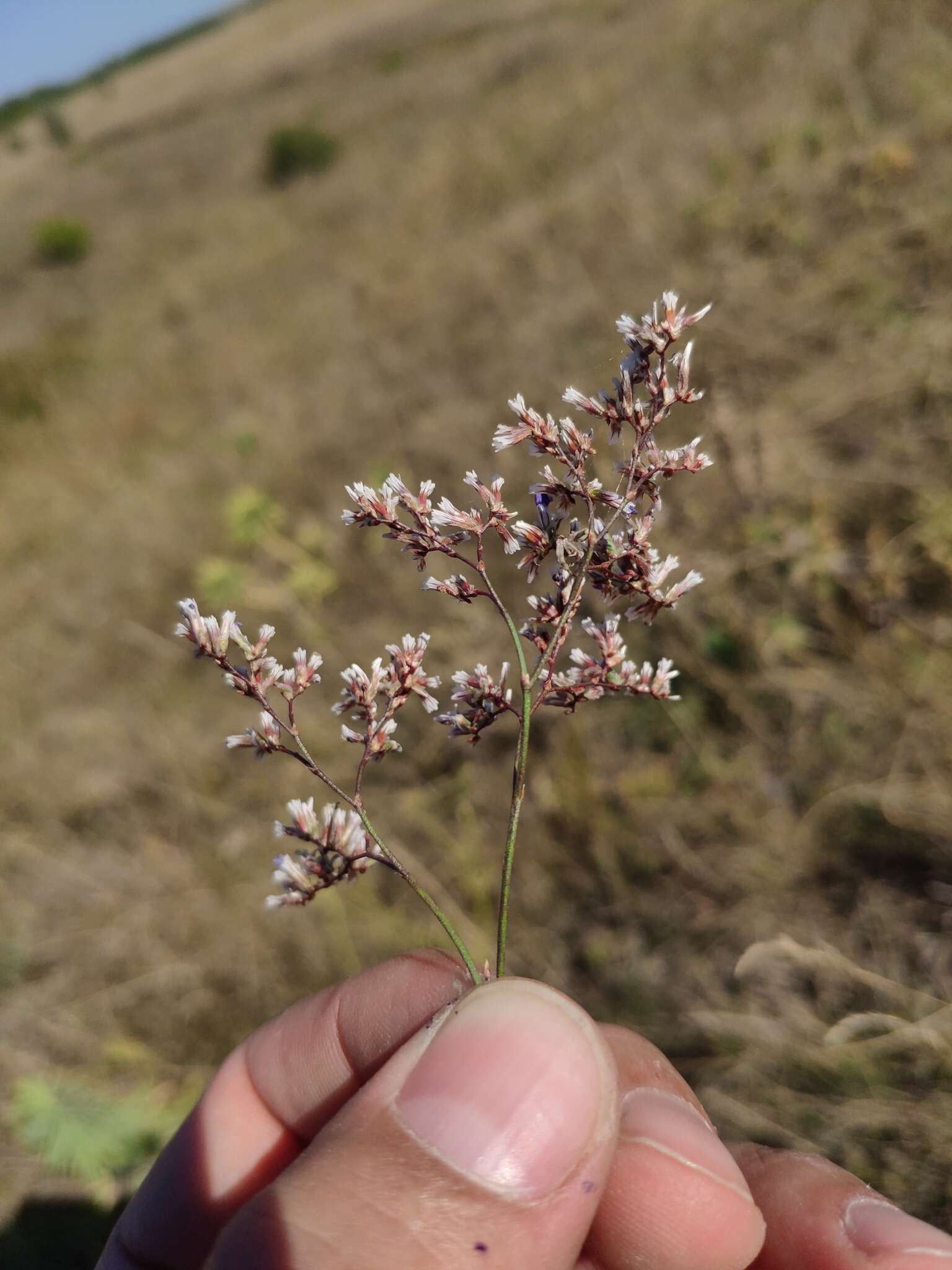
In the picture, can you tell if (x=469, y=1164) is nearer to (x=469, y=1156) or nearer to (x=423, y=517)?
(x=469, y=1156)

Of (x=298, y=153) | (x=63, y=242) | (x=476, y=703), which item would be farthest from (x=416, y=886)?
(x=63, y=242)

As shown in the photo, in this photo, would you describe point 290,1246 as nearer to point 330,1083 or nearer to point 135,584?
point 330,1083

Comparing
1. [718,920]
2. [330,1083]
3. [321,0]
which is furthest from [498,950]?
[321,0]

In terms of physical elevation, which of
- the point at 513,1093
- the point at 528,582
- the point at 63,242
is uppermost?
the point at 63,242

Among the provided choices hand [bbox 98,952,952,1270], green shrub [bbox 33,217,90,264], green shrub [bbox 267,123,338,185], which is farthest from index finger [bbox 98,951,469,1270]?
green shrub [bbox 33,217,90,264]

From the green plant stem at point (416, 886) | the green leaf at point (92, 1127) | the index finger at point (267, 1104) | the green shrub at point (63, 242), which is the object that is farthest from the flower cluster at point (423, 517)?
the green shrub at point (63, 242)

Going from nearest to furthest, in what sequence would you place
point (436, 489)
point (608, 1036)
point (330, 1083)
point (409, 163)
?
1. point (608, 1036)
2. point (330, 1083)
3. point (436, 489)
4. point (409, 163)

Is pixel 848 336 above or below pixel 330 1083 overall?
above
